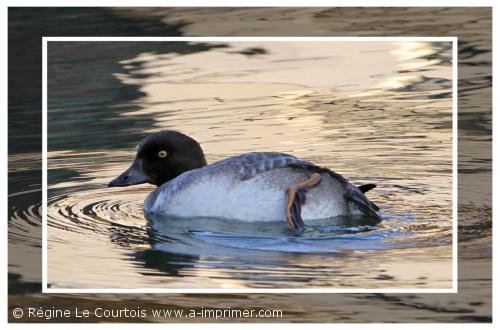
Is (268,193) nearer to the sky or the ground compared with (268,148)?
nearer to the ground

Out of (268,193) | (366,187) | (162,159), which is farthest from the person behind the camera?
(162,159)

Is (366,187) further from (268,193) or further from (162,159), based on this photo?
(162,159)

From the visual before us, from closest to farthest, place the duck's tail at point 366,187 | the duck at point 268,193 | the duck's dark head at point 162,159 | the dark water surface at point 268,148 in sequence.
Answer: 1. the dark water surface at point 268,148
2. the duck at point 268,193
3. the duck's tail at point 366,187
4. the duck's dark head at point 162,159

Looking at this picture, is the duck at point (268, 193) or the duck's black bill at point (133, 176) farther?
the duck's black bill at point (133, 176)

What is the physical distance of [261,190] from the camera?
11.9 metres

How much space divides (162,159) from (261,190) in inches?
55.8

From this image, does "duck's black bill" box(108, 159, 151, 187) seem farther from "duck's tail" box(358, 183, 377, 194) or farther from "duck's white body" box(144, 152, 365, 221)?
"duck's tail" box(358, 183, 377, 194)

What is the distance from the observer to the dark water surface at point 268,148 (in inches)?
431

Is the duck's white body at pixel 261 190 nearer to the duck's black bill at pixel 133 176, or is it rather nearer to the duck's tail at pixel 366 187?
the duck's tail at pixel 366 187

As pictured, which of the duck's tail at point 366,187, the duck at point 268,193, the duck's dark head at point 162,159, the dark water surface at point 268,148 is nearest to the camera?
the dark water surface at point 268,148

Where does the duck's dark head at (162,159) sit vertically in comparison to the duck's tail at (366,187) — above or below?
above

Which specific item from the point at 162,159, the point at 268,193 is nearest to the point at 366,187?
the point at 268,193

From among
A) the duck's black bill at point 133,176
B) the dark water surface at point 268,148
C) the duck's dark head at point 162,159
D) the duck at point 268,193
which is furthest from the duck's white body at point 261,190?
the duck's black bill at point 133,176

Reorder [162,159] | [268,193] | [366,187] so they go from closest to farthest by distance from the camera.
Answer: [268,193]
[366,187]
[162,159]
